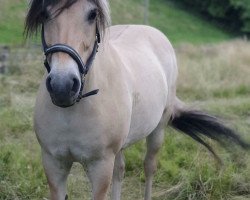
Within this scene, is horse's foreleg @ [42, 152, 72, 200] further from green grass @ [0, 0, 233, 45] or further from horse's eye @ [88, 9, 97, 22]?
green grass @ [0, 0, 233, 45]

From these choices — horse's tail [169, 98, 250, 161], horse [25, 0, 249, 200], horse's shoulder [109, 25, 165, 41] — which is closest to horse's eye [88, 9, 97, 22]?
horse [25, 0, 249, 200]

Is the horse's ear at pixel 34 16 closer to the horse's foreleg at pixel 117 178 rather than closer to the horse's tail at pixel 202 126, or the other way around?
the horse's foreleg at pixel 117 178

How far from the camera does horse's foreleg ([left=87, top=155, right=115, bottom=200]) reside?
3.41 m

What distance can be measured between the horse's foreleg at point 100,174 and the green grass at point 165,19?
2524 cm

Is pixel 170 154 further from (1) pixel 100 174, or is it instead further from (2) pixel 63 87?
(2) pixel 63 87

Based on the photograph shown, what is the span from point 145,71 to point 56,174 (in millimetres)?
1184

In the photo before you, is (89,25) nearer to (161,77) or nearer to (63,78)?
(63,78)

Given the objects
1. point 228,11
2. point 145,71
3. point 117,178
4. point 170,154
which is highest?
point 145,71

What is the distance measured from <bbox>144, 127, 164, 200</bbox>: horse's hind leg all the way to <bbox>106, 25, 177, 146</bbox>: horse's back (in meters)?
0.25

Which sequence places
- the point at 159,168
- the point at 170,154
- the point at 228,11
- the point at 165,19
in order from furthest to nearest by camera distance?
the point at 228,11 → the point at 165,19 → the point at 170,154 → the point at 159,168

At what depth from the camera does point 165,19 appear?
39844 millimetres

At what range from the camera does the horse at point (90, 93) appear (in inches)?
113

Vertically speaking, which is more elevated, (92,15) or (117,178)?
(92,15)

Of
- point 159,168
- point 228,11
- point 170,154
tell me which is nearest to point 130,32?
point 159,168
